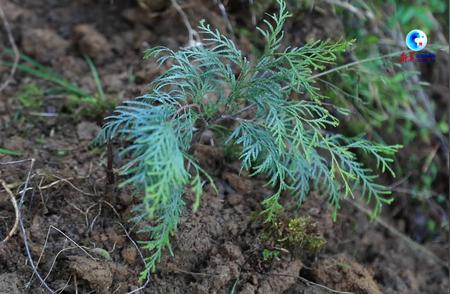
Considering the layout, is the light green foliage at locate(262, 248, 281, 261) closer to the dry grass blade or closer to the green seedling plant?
the green seedling plant

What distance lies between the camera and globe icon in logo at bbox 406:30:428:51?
2090 millimetres

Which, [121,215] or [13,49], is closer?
[121,215]

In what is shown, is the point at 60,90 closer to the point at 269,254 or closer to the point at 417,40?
the point at 269,254

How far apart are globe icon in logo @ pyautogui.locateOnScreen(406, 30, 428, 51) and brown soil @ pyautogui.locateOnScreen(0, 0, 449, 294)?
73 cm

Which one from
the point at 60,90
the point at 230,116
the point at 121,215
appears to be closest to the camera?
the point at 230,116

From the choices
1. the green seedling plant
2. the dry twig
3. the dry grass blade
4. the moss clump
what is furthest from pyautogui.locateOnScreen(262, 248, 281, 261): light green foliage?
the dry grass blade

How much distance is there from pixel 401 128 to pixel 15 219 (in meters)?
2.02

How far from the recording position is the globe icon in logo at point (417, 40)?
209 cm

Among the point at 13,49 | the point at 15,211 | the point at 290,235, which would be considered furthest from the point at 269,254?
the point at 13,49

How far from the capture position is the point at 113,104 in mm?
2480

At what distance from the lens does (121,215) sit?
2053mm

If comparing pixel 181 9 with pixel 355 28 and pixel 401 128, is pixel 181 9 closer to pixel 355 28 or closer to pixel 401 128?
pixel 355 28

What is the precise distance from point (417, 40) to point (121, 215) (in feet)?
4.09

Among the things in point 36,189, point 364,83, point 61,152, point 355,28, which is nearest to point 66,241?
point 36,189
